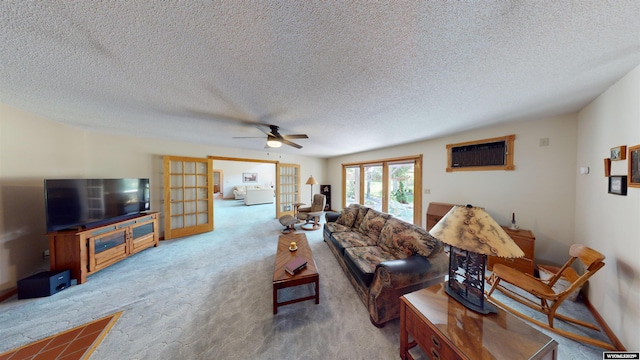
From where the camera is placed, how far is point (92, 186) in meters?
2.64

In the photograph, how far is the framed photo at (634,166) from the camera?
135cm

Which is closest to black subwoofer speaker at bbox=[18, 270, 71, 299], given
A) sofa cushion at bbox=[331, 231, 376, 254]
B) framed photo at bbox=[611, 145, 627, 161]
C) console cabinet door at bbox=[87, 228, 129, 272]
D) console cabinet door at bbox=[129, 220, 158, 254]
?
console cabinet door at bbox=[87, 228, 129, 272]

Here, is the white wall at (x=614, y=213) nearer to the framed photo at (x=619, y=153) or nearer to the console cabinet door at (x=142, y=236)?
the framed photo at (x=619, y=153)

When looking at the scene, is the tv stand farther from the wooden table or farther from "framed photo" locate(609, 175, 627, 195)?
"framed photo" locate(609, 175, 627, 195)

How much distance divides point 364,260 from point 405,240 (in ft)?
1.94

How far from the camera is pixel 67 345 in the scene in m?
1.50

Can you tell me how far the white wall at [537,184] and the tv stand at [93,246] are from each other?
19.8ft

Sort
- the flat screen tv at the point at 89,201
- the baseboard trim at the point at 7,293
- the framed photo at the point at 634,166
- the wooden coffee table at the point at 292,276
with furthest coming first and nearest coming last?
the flat screen tv at the point at 89,201 < the baseboard trim at the point at 7,293 < the wooden coffee table at the point at 292,276 < the framed photo at the point at 634,166

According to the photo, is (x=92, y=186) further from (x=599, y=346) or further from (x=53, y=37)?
(x=599, y=346)

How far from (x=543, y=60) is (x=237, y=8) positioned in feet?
6.94

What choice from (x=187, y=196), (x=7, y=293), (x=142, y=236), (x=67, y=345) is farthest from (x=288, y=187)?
(x=7, y=293)

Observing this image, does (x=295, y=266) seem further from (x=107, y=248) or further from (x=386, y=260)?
(x=107, y=248)

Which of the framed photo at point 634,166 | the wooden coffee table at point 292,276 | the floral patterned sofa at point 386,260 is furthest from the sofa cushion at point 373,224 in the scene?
the framed photo at point 634,166

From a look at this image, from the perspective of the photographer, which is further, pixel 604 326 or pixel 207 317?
pixel 207 317
